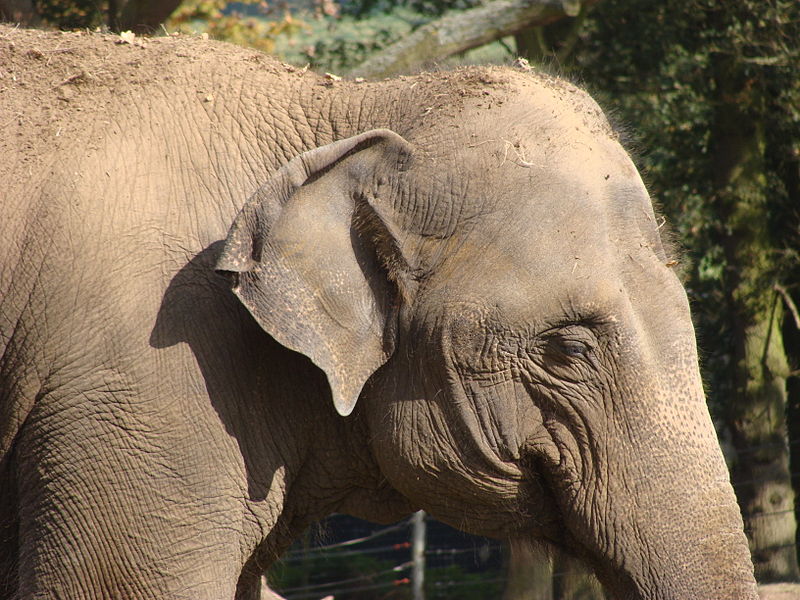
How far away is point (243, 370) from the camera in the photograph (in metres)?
2.83

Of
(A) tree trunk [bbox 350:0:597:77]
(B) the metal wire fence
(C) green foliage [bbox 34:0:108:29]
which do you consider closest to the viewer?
(A) tree trunk [bbox 350:0:597:77]

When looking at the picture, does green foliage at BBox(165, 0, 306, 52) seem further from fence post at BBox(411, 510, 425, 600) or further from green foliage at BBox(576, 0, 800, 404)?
fence post at BBox(411, 510, 425, 600)

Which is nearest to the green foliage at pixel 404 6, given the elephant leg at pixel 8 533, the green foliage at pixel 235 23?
the green foliage at pixel 235 23

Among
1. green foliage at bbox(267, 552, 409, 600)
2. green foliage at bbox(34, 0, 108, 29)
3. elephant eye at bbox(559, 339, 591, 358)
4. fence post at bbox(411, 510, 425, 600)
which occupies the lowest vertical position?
green foliage at bbox(267, 552, 409, 600)

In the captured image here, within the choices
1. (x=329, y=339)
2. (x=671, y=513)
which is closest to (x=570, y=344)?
(x=671, y=513)

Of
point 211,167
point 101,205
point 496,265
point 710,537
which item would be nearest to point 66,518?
point 101,205

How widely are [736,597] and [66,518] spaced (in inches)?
66.0

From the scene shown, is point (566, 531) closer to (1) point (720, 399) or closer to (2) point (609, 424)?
(2) point (609, 424)

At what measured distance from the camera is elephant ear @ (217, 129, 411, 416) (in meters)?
2.71

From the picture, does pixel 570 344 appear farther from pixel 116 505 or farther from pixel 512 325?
pixel 116 505

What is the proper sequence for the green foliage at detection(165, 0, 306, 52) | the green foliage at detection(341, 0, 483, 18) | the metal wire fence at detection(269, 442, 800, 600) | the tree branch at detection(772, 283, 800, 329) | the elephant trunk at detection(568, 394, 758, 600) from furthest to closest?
the green foliage at detection(165, 0, 306, 52)
the metal wire fence at detection(269, 442, 800, 600)
the green foliage at detection(341, 0, 483, 18)
the tree branch at detection(772, 283, 800, 329)
the elephant trunk at detection(568, 394, 758, 600)

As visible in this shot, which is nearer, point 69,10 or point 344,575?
point 69,10

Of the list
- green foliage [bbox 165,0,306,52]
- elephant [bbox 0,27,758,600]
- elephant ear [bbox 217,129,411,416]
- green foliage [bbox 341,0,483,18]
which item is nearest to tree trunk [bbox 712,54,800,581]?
green foliage [bbox 341,0,483,18]

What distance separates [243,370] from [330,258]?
380 mm
